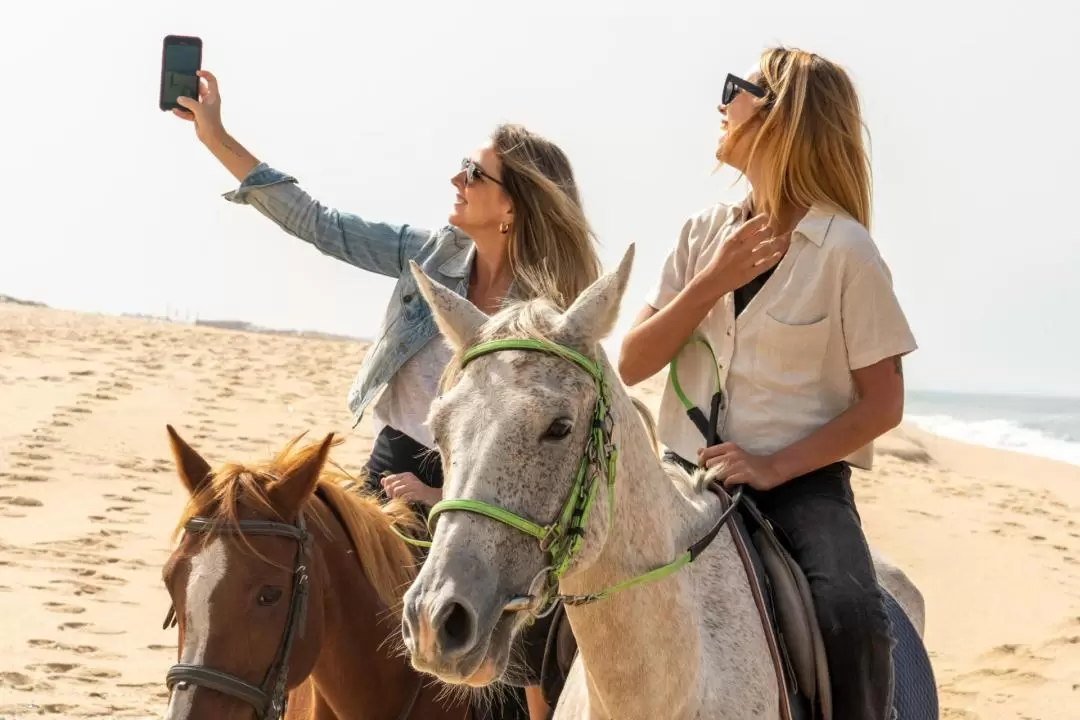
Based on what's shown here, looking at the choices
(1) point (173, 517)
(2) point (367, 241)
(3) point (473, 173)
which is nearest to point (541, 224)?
(3) point (473, 173)

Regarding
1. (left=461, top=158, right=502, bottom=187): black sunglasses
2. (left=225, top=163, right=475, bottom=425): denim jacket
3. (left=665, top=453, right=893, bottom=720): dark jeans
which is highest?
(left=461, top=158, right=502, bottom=187): black sunglasses

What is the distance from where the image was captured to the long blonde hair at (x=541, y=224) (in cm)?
404

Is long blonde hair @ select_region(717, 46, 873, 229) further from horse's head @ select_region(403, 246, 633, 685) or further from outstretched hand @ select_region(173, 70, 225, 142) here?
outstretched hand @ select_region(173, 70, 225, 142)

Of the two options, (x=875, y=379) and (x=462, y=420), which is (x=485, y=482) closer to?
(x=462, y=420)

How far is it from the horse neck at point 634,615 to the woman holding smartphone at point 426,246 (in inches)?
51.8

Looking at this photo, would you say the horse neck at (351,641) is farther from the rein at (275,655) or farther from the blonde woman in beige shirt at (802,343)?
the blonde woman in beige shirt at (802,343)

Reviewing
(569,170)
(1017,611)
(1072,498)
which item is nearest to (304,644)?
(569,170)

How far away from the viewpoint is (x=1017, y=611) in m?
10.7

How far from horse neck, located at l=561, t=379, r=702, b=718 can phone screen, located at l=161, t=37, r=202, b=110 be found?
2217 millimetres

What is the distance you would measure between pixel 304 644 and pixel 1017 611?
8795 millimetres

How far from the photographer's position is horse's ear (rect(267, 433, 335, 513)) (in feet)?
11.3

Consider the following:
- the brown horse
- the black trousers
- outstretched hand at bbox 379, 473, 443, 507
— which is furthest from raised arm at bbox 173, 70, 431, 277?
the brown horse

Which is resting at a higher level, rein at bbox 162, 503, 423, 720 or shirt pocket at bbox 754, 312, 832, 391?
shirt pocket at bbox 754, 312, 832, 391

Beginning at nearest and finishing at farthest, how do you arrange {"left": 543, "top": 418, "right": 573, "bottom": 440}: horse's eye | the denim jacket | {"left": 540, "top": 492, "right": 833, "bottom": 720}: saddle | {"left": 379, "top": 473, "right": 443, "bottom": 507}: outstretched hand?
{"left": 543, "top": 418, "right": 573, "bottom": 440}: horse's eye → {"left": 540, "top": 492, "right": 833, "bottom": 720}: saddle → {"left": 379, "top": 473, "right": 443, "bottom": 507}: outstretched hand → the denim jacket
